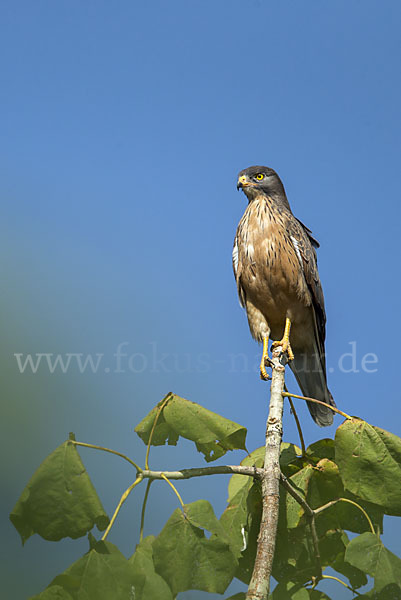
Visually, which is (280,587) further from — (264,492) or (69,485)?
(69,485)

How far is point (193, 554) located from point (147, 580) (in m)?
0.18

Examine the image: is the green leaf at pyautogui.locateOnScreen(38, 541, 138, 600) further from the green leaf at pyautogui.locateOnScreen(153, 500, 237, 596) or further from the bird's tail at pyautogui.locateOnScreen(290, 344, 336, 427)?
the bird's tail at pyautogui.locateOnScreen(290, 344, 336, 427)

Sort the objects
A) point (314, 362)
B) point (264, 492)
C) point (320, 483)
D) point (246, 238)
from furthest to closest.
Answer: point (314, 362), point (246, 238), point (320, 483), point (264, 492)

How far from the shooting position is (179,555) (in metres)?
1.96

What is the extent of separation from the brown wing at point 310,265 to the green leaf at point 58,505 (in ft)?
10.2

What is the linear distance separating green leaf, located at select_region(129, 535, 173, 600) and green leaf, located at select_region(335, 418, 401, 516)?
2.53ft

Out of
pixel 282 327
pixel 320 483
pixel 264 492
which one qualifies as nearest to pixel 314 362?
pixel 282 327

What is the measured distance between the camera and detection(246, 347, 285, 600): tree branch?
6.05ft

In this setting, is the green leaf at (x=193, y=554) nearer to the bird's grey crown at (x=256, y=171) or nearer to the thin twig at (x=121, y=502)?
the thin twig at (x=121, y=502)

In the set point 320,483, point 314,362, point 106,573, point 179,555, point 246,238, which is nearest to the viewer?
point 106,573

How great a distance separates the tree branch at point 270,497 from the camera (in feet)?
6.05

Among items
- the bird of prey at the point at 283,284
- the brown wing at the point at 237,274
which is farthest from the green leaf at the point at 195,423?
the brown wing at the point at 237,274

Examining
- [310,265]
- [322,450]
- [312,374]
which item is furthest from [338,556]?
[312,374]

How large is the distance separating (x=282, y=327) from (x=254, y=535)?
2.57 m
